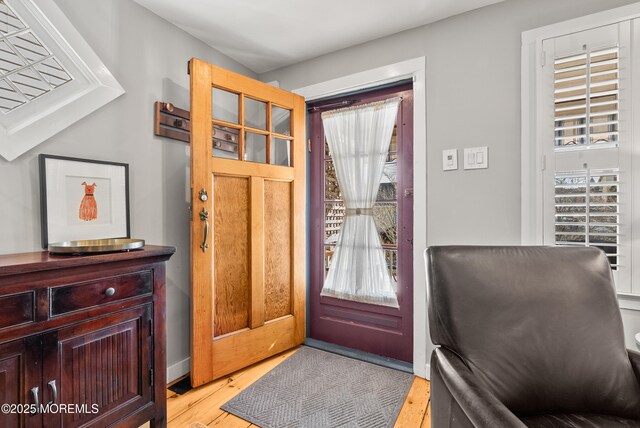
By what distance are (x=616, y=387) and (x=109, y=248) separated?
1919mm

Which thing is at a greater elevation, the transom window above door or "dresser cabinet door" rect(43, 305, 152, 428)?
the transom window above door

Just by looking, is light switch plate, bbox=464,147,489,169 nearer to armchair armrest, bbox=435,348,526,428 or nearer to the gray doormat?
armchair armrest, bbox=435,348,526,428

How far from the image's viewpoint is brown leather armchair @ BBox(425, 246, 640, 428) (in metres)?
1.08

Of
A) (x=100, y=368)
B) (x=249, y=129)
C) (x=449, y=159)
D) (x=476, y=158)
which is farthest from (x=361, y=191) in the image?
(x=100, y=368)

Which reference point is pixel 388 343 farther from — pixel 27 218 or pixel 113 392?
pixel 27 218

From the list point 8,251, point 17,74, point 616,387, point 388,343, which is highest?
point 17,74

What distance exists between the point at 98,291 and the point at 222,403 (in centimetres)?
102

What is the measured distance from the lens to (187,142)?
7.29 ft

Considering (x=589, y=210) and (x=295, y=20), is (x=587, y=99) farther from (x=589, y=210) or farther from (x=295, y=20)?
(x=295, y=20)

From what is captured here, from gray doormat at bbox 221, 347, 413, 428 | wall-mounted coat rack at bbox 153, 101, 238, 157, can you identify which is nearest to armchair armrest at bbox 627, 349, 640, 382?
gray doormat at bbox 221, 347, 413, 428

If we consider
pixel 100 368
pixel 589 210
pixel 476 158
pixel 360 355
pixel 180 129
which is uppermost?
pixel 180 129

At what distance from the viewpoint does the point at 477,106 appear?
2002mm

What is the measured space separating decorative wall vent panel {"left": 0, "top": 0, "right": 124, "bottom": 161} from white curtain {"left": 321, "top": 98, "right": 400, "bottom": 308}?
1634 mm

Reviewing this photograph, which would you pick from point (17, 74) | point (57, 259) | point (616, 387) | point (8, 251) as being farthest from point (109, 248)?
point (616, 387)
